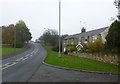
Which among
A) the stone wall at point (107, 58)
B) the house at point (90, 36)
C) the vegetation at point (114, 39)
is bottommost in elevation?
the stone wall at point (107, 58)

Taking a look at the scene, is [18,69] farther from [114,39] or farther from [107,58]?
[107,58]

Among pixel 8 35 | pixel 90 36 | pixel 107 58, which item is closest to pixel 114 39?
pixel 107 58

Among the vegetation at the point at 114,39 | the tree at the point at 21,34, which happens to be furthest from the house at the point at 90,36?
the vegetation at the point at 114,39

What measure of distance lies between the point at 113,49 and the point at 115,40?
2.01 m

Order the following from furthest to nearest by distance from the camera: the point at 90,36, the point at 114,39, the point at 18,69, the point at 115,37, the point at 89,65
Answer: the point at 90,36
the point at 114,39
the point at 115,37
the point at 89,65
the point at 18,69

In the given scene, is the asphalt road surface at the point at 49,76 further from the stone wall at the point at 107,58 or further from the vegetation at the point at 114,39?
the stone wall at the point at 107,58

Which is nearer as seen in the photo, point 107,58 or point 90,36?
point 107,58

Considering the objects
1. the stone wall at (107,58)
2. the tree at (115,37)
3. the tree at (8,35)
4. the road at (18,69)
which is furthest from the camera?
the tree at (8,35)

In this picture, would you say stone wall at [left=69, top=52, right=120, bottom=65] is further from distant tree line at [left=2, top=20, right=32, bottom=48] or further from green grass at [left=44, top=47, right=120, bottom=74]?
distant tree line at [left=2, top=20, right=32, bottom=48]

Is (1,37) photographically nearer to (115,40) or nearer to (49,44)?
(49,44)

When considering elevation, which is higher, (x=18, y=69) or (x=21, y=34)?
(x=21, y=34)

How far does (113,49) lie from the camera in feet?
92.7

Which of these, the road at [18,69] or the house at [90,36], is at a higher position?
the house at [90,36]

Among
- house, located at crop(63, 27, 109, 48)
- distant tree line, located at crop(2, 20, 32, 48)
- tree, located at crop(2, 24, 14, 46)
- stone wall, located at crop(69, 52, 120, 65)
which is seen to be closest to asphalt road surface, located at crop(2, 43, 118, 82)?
stone wall, located at crop(69, 52, 120, 65)
